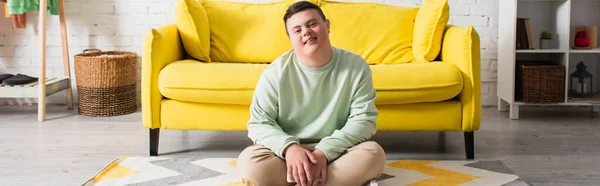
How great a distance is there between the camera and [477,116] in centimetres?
264

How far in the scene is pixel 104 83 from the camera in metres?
3.78

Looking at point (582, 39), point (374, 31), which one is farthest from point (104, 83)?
point (582, 39)

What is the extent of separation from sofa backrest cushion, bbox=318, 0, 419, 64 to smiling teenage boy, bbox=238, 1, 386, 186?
103 centimetres

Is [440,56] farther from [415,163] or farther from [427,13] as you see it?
[415,163]

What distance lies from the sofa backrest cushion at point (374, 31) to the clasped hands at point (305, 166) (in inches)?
51.2

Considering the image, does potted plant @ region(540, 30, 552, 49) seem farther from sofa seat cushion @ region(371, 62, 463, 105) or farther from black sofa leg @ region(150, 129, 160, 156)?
black sofa leg @ region(150, 129, 160, 156)

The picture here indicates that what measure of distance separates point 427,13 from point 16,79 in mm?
2362

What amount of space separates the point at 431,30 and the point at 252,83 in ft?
2.90

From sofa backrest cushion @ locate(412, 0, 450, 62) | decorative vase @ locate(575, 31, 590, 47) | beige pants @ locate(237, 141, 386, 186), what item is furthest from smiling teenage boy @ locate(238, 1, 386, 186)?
decorative vase @ locate(575, 31, 590, 47)

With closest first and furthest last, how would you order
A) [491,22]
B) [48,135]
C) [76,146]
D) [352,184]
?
[352,184] < [76,146] < [48,135] < [491,22]

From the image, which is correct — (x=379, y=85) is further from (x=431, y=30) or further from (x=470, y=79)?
(x=431, y=30)

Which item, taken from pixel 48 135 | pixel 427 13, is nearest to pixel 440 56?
pixel 427 13

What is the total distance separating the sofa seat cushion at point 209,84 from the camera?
2.64m

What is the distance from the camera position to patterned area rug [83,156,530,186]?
7.61 feet
